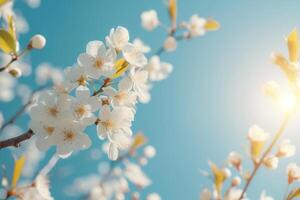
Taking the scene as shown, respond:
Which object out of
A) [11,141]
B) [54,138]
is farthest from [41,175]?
[11,141]

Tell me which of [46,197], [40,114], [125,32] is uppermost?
[125,32]

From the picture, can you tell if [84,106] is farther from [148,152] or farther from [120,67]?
[148,152]

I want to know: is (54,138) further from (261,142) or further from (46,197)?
(261,142)

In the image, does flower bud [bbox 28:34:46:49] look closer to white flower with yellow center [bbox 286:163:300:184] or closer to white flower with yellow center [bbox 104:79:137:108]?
white flower with yellow center [bbox 104:79:137:108]

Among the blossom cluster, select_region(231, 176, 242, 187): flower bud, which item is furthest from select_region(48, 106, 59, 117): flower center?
select_region(231, 176, 242, 187): flower bud

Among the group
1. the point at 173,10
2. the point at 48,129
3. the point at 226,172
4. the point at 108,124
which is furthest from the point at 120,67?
the point at 173,10
